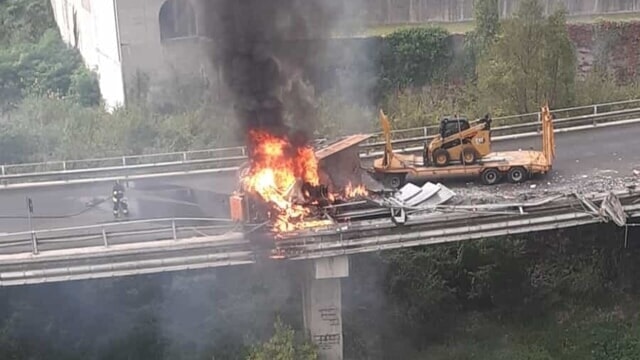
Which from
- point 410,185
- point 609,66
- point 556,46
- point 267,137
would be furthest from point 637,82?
point 267,137

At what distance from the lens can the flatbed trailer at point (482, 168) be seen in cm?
2519

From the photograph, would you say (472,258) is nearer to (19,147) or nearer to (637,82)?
(19,147)

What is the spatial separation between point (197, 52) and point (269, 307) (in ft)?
53.9

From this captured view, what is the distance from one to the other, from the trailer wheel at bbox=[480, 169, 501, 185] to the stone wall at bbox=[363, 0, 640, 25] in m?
23.5

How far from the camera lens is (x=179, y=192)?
1040 inches

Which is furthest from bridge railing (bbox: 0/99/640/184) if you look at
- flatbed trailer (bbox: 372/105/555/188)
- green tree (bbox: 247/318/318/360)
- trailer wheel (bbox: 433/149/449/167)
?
green tree (bbox: 247/318/318/360)

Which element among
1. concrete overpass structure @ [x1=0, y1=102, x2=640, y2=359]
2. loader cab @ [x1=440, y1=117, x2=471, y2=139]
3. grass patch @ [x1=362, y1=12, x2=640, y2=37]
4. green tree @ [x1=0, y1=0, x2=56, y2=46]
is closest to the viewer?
concrete overpass structure @ [x1=0, y1=102, x2=640, y2=359]

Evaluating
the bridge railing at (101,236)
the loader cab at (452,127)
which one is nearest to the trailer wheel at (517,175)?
the loader cab at (452,127)

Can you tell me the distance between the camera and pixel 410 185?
2384cm

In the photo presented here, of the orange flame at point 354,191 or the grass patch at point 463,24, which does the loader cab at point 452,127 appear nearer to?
the orange flame at point 354,191

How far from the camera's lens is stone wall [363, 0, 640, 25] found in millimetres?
48281

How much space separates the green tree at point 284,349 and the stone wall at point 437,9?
2782 centimetres

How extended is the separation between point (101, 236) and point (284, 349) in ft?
17.1

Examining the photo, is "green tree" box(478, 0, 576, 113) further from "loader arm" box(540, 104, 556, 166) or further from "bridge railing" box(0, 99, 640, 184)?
"loader arm" box(540, 104, 556, 166)
